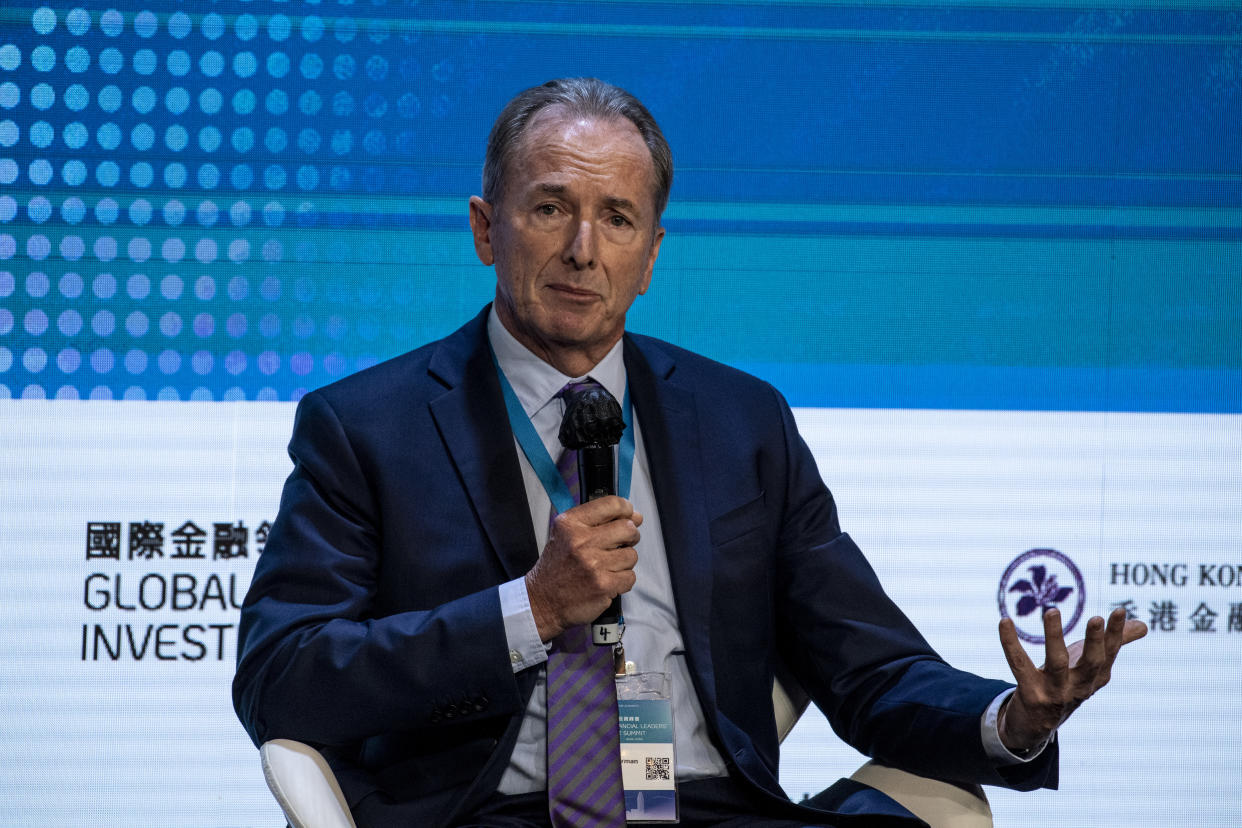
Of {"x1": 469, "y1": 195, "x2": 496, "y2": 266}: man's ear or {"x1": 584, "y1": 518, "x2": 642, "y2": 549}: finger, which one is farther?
{"x1": 469, "y1": 195, "x2": 496, "y2": 266}: man's ear

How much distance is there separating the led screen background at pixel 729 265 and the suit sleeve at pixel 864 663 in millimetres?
1163

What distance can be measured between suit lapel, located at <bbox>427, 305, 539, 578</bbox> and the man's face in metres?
0.14

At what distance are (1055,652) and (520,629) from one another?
2.71 feet

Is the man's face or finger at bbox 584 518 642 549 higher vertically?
the man's face

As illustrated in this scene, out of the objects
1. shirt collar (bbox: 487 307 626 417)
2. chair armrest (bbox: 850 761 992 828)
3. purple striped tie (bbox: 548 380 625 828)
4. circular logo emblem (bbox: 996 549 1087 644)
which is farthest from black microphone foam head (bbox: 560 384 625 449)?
circular logo emblem (bbox: 996 549 1087 644)

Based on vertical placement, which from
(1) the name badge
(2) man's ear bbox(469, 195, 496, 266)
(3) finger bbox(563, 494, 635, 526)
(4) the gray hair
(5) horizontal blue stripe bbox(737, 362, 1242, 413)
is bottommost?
(1) the name badge

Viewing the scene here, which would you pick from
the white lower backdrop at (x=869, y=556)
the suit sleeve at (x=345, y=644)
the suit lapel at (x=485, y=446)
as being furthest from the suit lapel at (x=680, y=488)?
A: the white lower backdrop at (x=869, y=556)

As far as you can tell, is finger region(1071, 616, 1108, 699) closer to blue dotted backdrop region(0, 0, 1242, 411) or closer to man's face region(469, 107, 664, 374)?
man's face region(469, 107, 664, 374)

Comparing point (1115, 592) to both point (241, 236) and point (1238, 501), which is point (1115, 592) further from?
point (241, 236)

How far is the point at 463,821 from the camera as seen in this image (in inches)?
84.3

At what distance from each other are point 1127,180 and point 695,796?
2.47 meters

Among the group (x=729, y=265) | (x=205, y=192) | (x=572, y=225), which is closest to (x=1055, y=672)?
(x=572, y=225)

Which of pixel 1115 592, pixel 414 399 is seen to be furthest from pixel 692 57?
pixel 1115 592

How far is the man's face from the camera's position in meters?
2.38
